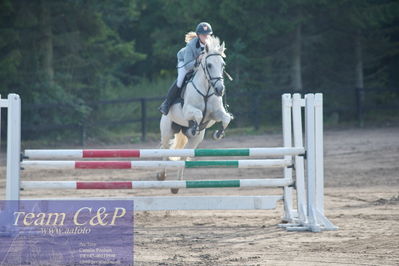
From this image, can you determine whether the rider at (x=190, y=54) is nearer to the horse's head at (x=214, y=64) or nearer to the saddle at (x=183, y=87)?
the saddle at (x=183, y=87)

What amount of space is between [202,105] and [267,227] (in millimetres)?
2082

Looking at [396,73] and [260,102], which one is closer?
[260,102]

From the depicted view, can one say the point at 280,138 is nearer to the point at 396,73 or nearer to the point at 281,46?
the point at 281,46

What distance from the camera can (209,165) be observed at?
7.82m

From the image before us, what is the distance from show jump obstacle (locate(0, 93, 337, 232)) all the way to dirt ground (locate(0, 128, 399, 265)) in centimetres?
30

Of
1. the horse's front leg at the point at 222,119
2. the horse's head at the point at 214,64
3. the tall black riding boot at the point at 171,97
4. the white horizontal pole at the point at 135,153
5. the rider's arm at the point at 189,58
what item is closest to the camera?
the white horizontal pole at the point at 135,153

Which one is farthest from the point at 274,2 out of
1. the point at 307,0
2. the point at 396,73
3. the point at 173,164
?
the point at 173,164

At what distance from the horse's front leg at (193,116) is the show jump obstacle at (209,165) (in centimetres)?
144

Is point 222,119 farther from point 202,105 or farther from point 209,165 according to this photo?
point 209,165

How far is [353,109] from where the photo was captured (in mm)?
22766

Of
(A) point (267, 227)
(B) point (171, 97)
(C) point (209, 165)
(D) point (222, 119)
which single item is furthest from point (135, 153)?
(B) point (171, 97)

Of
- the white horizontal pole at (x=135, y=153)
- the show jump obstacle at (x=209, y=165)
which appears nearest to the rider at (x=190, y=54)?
the show jump obstacle at (x=209, y=165)

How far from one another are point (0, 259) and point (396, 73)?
68.5ft

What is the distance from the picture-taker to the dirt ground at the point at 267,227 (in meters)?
6.41
